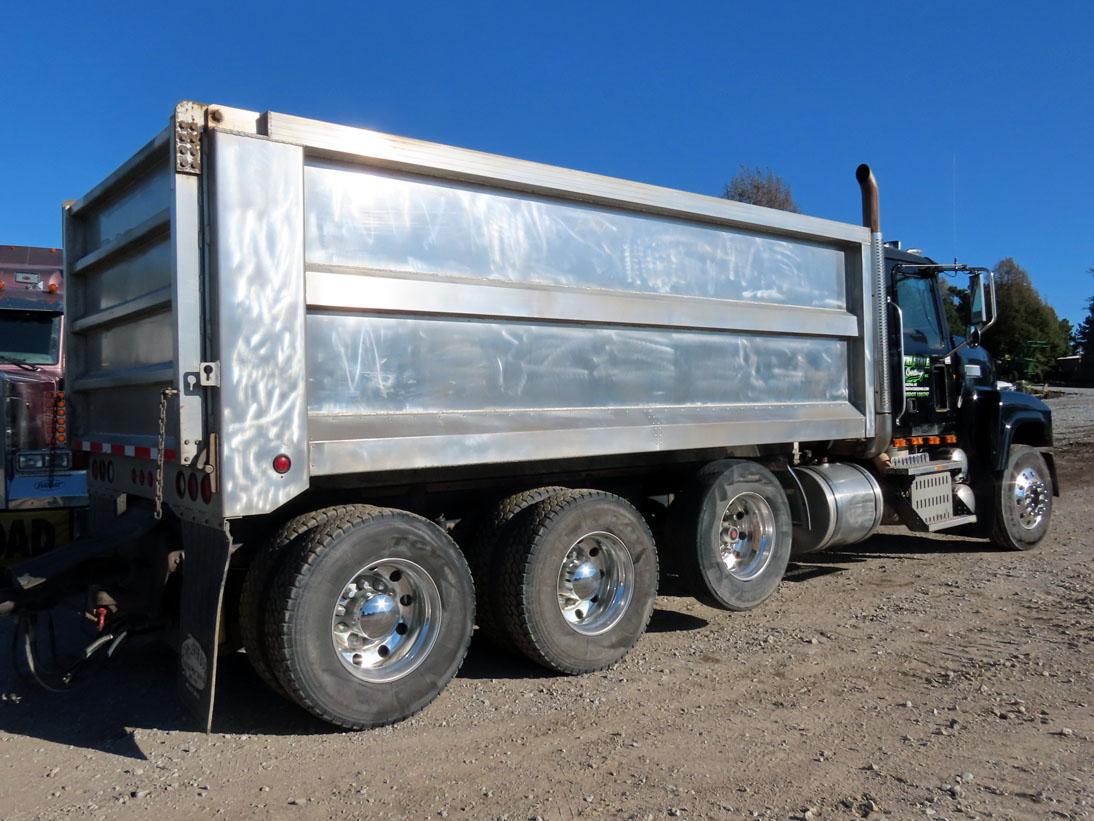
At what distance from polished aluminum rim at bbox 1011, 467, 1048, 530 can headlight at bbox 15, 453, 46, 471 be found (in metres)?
8.12

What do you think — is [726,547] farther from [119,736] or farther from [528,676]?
[119,736]

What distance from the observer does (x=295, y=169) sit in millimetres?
3877

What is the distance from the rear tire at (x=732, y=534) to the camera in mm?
5547

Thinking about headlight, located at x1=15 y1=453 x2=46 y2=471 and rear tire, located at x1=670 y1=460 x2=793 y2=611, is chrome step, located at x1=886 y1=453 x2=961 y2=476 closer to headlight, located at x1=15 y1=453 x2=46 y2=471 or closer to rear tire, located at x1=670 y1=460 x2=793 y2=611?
rear tire, located at x1=670 y1=460 x2=793 y2=611

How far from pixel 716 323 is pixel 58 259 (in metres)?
6.87


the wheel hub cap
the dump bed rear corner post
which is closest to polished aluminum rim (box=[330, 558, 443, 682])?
the wheel hub cap

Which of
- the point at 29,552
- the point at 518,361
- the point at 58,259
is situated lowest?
the point at 29,552

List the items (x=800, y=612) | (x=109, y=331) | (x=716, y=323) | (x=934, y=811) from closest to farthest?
1. (x=934, y=811)
2. (x=109, y=331)
3. (x=716, y=323)
4. (x=800, y=612)

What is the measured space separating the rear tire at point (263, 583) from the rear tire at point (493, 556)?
973 millimetres

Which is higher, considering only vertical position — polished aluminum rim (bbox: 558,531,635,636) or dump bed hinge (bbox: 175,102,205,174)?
dump bed hinge (bbox: 175,102,205,174)

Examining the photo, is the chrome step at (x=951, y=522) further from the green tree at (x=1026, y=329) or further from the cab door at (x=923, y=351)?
the green tree at (x=1026, y=329)

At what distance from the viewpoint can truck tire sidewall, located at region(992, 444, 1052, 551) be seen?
8.10 metres

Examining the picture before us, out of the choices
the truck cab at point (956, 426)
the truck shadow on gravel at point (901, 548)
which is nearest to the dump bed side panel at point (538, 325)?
the truck cab at point (956, 426)

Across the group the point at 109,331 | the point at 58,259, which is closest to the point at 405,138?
the point at 109,331
